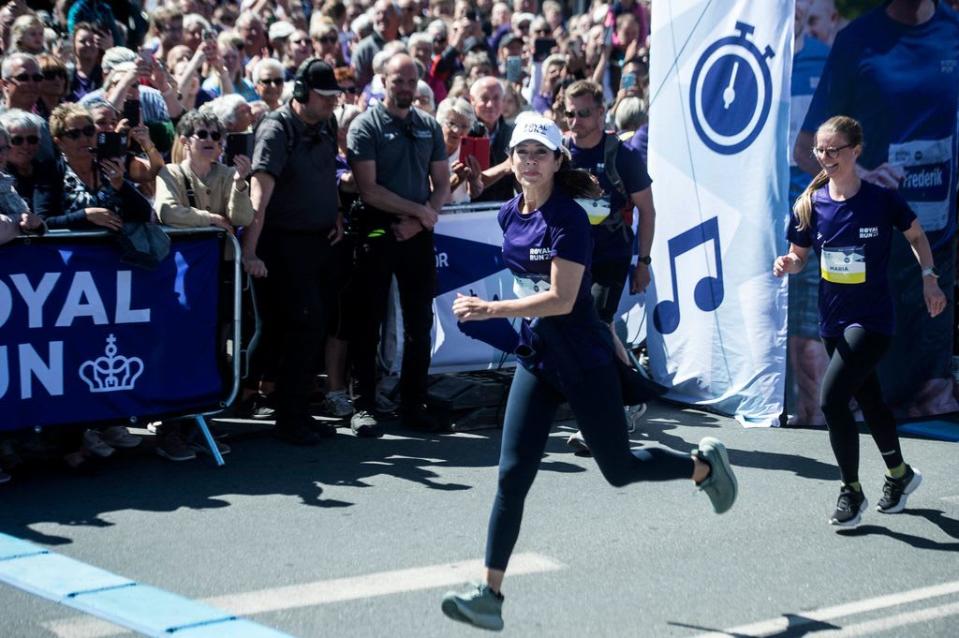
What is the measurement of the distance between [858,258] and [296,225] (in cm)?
321

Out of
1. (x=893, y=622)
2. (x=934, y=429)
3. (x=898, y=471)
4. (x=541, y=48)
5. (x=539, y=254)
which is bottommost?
(x=893, y=622)

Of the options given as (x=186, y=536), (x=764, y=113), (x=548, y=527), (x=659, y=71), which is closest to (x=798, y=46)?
(x=764, y=113)

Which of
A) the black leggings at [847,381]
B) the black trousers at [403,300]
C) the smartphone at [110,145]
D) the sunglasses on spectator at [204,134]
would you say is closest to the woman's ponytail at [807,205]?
the black leggings at [847,381]

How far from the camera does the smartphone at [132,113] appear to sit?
8102 mm

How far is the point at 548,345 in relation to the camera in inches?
204

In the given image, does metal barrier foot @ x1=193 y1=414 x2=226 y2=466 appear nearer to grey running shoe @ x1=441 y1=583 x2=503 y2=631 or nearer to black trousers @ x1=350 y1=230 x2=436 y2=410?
black trousers @ x1=350 y1=230 x2=436 y2=410

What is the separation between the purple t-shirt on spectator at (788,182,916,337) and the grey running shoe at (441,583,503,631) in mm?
2555

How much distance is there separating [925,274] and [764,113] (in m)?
2.03

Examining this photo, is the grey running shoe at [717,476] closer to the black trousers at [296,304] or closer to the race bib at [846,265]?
the race bib at [846,265]

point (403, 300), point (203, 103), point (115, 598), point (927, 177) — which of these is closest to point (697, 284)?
point (927, 177)

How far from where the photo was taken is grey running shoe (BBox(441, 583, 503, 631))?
490cm

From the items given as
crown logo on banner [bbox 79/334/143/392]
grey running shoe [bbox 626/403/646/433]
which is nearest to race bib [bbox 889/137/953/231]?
grey running shoe [bbox 626/403/646/433]

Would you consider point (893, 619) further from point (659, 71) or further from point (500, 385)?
point (659, 71)

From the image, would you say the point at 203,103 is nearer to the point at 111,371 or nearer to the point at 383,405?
the point at 383,405
